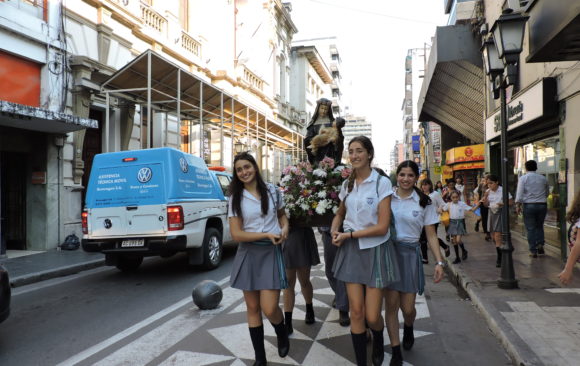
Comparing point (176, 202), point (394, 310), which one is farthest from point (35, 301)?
point (394, 310)

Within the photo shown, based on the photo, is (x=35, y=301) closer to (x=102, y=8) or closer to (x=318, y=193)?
(x=318, y=193)

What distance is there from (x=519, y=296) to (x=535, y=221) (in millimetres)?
3320

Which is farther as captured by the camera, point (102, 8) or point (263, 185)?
point (102, 8)

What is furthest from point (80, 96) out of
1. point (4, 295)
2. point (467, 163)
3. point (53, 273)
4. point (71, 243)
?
point (467, 163)

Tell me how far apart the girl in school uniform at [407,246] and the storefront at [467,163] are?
63.4 feet

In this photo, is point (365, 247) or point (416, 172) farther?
point (416, 172)

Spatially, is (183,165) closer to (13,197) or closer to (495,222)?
(495,222)

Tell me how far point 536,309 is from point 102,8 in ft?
44.0

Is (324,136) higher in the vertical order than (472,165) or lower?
lower

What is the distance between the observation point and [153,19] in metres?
15.6

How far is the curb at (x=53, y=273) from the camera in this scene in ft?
23.5

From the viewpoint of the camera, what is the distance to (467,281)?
6523 millimetres

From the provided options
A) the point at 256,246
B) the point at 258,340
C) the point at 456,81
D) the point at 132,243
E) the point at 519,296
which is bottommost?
the point at 519,296

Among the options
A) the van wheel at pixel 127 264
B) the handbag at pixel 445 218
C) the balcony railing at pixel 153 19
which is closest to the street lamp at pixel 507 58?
the handbag at pixel 445 218
